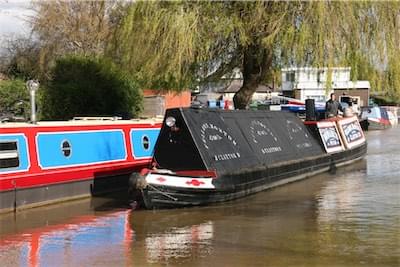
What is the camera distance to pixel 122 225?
354 inches

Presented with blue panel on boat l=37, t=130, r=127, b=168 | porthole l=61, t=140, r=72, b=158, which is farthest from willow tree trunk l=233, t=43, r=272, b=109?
porthole l=61, t=140, r=72, b=158

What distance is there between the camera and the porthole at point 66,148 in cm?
1138

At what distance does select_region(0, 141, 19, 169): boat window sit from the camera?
10.1 m

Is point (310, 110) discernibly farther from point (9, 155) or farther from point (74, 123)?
point (9, 155)

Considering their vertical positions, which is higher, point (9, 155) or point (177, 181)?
point (9, 155)

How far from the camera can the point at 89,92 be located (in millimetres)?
18766

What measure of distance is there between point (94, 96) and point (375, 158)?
803cm

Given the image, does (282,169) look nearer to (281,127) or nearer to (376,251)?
(281,127)

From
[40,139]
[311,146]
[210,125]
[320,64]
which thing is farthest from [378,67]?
[40,139]

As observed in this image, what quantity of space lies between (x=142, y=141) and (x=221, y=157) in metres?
3.01

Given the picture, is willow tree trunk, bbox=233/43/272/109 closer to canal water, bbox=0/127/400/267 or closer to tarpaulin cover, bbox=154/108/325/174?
tarpaulin cover, bbox=154/108/325/174

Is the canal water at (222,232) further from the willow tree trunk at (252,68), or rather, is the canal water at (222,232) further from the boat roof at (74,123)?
the willow tree trunk at (252,68)

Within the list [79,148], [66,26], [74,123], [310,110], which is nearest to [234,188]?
[79,148]

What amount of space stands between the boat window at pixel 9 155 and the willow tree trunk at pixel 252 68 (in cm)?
706
